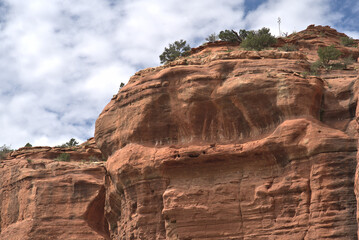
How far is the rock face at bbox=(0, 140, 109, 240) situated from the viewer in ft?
108

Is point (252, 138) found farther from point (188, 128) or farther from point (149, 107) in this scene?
point (149, 107)

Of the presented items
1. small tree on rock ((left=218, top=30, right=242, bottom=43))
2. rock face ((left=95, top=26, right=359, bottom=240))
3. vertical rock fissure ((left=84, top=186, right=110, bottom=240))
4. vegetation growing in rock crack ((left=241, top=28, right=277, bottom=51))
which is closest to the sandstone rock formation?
rock face ((left=95, top=26, right=359, bottom=240))

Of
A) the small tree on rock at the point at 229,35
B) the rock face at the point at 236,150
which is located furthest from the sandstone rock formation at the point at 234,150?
the small tree on rock at the point at 229,35

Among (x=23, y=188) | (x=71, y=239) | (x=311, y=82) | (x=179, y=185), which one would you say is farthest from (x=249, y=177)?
(x=23, y=188)

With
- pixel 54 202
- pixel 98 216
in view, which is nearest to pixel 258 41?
pixel 98 216

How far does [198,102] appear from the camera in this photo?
24.0 m

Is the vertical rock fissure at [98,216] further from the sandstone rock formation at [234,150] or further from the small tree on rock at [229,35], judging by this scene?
the small tree on rock at [229,35]

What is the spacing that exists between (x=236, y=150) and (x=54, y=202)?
15592 millimetres

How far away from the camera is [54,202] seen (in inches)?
1326

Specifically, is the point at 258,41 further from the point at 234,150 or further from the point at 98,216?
the point at 98,216

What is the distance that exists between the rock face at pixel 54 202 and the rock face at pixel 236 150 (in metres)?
7.59

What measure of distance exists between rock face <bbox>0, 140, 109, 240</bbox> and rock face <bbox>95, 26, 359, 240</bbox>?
759 cm

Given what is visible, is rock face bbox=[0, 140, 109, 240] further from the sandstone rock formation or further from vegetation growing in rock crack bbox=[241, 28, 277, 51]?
vegetation growing in rock crack bbox=[241, 28, 277, 51]

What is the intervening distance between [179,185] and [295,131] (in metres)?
5.47
